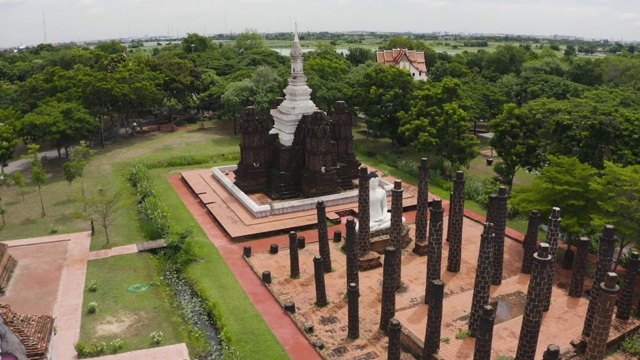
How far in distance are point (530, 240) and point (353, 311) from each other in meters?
9.71

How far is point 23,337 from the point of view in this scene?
14.0 m

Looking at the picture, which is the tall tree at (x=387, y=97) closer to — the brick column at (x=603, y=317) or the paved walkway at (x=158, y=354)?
the brick column at (x=603, y=317)

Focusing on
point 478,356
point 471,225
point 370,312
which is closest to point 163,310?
point 370,312

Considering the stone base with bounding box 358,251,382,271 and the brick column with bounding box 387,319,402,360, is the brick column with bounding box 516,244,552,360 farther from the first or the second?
the stone base with bounding box 358,251,382,271

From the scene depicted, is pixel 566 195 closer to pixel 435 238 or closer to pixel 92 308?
pixel 435 238

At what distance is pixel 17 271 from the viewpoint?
74.4ft

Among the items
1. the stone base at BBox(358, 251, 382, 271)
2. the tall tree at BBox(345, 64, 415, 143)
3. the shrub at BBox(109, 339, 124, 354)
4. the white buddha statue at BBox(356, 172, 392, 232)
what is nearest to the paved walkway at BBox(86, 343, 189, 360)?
the shrub at BBox(109, 339, 124, 354)

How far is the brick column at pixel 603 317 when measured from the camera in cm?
1376

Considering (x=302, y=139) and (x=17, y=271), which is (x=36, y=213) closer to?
(x=17, y=271)

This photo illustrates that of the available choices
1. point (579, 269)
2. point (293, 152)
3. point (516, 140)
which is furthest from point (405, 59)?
point (579, 269)

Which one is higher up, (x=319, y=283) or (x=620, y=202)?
(x=620, y=202)

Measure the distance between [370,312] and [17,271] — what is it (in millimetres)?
16905

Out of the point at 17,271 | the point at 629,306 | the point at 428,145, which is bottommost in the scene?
the point at 17,271

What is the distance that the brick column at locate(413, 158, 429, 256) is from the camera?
2278 centimetres
